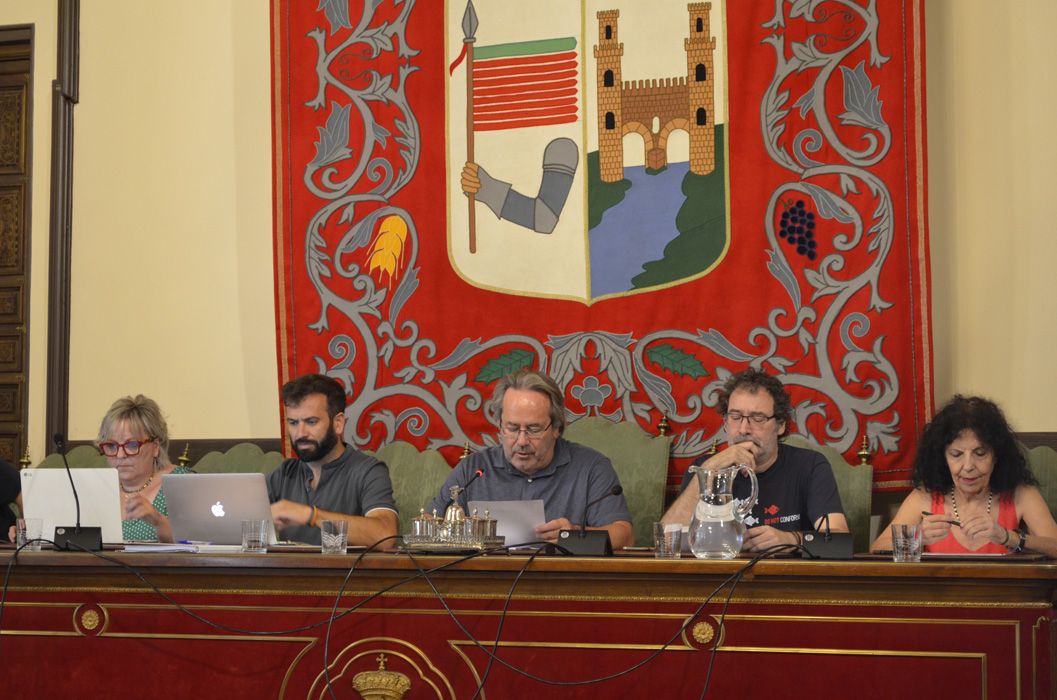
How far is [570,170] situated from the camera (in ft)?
13.8

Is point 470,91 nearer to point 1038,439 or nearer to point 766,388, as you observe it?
point 766,388

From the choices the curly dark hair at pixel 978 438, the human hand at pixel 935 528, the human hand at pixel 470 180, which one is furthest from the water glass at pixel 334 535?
the human hand at pixel 470 180

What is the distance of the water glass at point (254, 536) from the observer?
2.71 m

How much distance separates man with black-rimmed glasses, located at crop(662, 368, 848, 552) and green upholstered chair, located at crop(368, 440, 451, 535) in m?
0.97

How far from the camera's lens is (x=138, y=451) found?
11.6ft

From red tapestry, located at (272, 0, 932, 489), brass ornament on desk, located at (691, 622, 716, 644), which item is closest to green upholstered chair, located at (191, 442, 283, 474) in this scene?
red tapestry, located at (272, 0, 932, 489)

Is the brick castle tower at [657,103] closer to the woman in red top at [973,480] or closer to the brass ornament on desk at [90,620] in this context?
the woman in red top at [973,480]

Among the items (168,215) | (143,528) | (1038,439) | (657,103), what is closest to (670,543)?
(143,528)

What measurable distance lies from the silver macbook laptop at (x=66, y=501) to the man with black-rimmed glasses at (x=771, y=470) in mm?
1441

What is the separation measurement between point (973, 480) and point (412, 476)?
5.92ft

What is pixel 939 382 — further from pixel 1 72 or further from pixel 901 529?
pixel 1 72

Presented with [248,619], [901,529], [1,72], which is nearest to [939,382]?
[901,529]

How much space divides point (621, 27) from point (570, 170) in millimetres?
533

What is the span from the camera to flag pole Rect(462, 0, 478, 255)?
429cm
